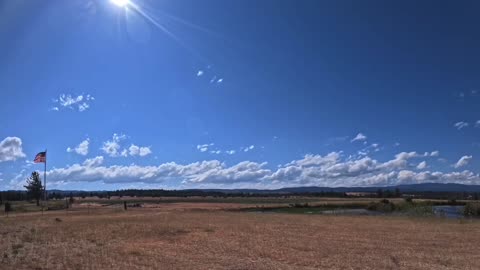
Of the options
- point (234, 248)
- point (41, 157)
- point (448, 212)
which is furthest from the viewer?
point (448, 212)

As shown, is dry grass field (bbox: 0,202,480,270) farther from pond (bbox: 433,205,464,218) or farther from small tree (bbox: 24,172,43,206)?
small tree (bbox: 24,172,43,206)

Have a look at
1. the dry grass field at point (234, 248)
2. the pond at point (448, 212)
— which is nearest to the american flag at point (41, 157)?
the dry grass field at point (234, 248)

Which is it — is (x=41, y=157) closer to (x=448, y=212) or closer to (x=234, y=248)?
(x=234, y=248)

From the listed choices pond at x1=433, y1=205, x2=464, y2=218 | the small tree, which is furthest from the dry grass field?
the small tree

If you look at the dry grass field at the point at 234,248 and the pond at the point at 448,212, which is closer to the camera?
the dry grass field at the point at 234,248

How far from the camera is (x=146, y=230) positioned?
39094mm

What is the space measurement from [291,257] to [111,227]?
20.4m

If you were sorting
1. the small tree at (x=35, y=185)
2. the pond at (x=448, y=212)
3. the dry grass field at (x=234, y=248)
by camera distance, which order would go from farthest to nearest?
1. the small tree at (x=35, y=185)
2. the pond at (x=448, y=212)
3. the dry grass field at (x=234, y=248)

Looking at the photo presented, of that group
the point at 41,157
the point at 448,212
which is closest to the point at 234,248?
the point at 41,157

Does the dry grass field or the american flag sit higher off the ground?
the american flag

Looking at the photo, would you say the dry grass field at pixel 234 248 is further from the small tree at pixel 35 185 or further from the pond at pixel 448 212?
the small tree at pixel 35 185

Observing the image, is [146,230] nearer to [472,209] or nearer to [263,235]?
[263,235]

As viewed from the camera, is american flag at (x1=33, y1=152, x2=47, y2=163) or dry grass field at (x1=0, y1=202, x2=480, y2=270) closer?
dry grass field at (x1=0, y1=202, x2=480, y2=270)

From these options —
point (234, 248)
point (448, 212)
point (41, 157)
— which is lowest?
point (448, 212)
